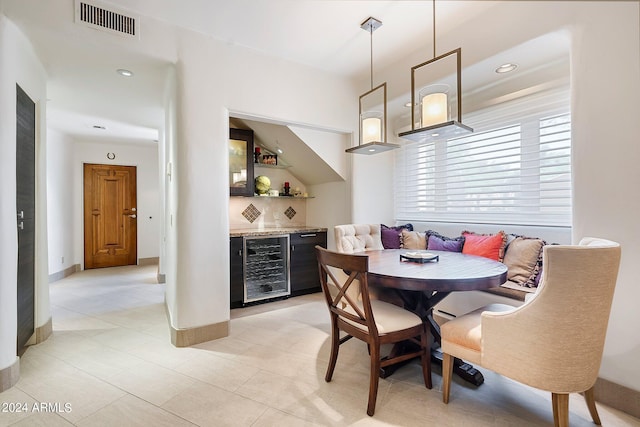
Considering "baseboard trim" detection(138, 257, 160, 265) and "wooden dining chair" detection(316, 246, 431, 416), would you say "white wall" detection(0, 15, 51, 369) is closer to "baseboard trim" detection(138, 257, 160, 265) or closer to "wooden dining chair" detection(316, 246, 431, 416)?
"wooden dining chair" detection(316, 246, 431, 416)

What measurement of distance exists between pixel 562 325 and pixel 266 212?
3486 mm

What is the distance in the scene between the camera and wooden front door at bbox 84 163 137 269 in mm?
5480

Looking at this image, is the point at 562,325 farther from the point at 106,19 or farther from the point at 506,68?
the point at 106,19

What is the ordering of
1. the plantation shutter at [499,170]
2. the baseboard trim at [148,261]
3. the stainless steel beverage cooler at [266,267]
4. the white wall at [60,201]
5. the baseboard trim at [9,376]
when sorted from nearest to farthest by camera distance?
Result: the plantation shutter at [499,170] → the baseboard trim at [9,376] → the stainless steel beverage cooler at [266,267] → the white wall at [60,201] → the baseboard trim at [148,261]

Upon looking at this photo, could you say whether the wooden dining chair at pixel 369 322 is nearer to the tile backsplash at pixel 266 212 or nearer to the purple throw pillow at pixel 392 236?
the purple throw pillow at pixel 392 236

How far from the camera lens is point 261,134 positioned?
153 inches

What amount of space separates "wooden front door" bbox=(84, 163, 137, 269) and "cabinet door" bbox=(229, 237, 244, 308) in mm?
3703

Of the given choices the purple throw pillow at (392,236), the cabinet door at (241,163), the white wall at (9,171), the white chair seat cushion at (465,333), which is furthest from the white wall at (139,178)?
the white chair seat cushion at (465,333)

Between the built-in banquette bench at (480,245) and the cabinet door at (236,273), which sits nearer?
the built-in banquette bench at (480,245)

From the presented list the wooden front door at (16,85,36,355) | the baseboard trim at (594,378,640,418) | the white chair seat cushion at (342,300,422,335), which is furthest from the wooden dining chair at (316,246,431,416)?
the wooden front door at (16,85,36,355)

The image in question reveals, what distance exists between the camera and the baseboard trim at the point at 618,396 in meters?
1.56

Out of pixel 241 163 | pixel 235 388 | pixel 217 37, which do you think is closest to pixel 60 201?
pixel 241 163

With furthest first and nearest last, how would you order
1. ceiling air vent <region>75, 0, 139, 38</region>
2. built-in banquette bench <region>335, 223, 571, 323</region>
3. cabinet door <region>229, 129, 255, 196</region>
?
1. cabinet door <region>229, 129, 255, 196</region>
2. built-in banquette bench <region>335, 223, 571, 323</region>
3. ceiling air vent <region>75, 0, 139, 38</region>

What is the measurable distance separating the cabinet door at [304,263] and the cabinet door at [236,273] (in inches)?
26.6
